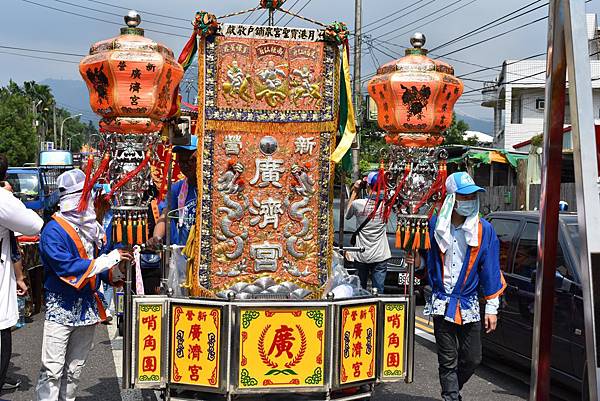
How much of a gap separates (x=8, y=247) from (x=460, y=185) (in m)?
3.18

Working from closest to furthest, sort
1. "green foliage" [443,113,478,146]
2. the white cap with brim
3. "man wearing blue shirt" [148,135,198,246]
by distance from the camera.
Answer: the white cap with brim < "man wearing blue shirt" [148,135,198,246] < "green foliage" [443,113,478,146]

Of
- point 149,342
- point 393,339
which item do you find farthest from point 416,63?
point 149,342

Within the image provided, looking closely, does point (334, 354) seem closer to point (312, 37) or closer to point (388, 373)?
point (388, 373)

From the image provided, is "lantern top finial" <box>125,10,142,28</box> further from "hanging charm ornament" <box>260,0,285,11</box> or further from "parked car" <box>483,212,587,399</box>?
"parked car" <box>483,212,587,399</box>

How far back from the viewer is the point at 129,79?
443 cm

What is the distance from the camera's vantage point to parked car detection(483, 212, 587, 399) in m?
5.50

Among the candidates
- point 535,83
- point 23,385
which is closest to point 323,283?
point 23,385

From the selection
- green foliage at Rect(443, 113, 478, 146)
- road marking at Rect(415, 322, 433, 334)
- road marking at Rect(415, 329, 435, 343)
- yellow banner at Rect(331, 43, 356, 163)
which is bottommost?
road marking at Rect(415, 322, 433, 334)

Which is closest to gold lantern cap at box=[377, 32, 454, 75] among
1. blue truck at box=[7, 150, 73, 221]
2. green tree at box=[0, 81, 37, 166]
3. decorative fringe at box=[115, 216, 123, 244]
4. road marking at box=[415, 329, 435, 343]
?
decorative fringe at box=[115, 216, 123, 244]

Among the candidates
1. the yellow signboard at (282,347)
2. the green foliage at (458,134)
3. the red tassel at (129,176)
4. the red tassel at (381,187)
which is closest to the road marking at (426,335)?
the red tassel at (381,187)

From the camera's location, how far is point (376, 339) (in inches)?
185

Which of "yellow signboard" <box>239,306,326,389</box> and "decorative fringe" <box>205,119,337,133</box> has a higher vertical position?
"decorative fringe" <box>205,119,337,133</box>

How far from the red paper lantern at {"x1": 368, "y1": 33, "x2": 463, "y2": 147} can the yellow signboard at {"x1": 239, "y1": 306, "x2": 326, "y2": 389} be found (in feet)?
4.75

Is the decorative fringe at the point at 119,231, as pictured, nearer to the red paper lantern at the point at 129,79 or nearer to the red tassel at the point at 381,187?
the red paper lantern at the point at 129,79
